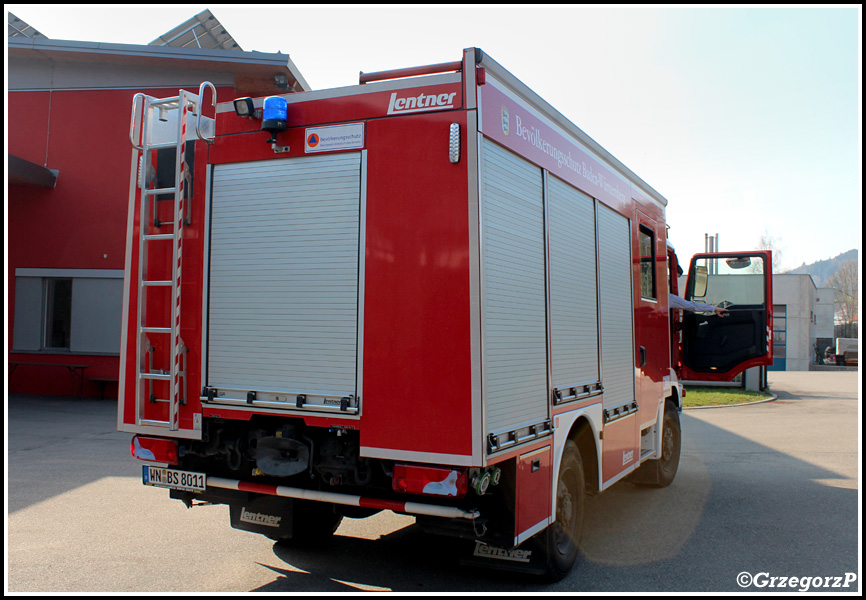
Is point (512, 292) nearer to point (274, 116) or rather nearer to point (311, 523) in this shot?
point (274, 116)

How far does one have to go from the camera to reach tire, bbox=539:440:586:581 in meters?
4.74

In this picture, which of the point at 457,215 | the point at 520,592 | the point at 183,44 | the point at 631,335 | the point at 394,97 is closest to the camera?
the point at 457,215

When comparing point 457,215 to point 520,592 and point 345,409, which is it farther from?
point 520,592

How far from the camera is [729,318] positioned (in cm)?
911

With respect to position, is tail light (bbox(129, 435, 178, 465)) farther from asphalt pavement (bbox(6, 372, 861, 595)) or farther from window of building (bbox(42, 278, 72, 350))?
window of building (bbox(42, 278, 72, 350))

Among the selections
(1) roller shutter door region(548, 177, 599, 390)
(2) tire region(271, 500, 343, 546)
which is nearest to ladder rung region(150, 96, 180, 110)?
(1) roller shutter door region(548, 177, 599, 390)

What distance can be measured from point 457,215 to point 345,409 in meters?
1.35

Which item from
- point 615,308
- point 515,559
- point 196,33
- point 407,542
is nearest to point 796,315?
point 196,33

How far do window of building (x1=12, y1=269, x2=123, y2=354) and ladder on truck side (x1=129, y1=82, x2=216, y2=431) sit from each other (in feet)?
38.2

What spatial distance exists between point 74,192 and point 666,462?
551 inches

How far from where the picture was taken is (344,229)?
4395 mm

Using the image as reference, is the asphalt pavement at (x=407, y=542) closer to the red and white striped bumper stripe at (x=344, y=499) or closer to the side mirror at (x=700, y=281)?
the red and white striped bumper stripe at (x=344, y=499)

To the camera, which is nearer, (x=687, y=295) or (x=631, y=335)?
(x=631, y=335)

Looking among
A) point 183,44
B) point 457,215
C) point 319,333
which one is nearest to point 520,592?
point 319,333
